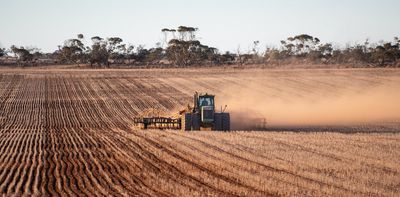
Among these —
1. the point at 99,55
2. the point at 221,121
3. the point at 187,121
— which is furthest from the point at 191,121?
the point at 99,55

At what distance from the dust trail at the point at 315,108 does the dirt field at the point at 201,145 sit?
75mm

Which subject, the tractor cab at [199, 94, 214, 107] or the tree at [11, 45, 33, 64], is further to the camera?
the tree at [11, 45, 33, 64]

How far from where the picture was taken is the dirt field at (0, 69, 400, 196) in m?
15.9

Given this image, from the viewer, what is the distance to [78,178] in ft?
57.0

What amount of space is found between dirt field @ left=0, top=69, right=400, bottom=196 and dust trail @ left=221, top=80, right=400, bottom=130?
75 mm

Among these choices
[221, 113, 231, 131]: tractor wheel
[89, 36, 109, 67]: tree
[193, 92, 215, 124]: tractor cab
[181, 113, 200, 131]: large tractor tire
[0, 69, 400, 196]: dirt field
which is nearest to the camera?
[0, 69, 400, 196]: dirt field

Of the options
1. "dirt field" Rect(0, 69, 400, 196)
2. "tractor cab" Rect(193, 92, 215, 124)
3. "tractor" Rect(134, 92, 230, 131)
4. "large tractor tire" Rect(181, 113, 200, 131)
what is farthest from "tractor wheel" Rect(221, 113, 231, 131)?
"dirt field" Rect(0, 69, 400, 196)

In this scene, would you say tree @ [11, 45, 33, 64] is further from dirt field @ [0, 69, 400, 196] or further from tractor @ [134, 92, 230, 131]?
tractor @ [134, 92, 230, 131]

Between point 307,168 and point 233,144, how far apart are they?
20.1ft

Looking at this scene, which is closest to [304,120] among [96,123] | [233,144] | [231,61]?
[96,123]

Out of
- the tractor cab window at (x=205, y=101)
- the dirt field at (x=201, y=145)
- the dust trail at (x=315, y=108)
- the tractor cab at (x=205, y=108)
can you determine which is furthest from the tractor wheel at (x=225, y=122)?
the dust trail at (x=315, y=108)

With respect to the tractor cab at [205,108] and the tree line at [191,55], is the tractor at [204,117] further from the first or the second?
the tree line at [191,55]

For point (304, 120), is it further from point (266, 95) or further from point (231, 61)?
point (231, 61)

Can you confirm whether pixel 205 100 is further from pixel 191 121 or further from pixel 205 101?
pixel 191 121
